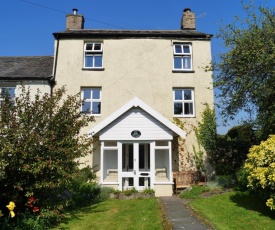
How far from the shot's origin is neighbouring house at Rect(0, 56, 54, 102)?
18.2m

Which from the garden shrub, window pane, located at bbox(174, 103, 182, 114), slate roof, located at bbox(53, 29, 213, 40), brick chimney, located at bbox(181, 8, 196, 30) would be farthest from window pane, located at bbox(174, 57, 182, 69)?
the garden shrub

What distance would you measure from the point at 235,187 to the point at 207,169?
385 centimetres

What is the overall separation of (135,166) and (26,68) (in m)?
10.9

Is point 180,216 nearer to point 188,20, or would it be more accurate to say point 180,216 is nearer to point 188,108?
point 188,108

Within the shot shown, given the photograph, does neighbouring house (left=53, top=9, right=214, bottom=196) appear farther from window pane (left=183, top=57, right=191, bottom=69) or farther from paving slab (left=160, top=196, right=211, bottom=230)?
paving slab (left=160, top=196, right=211, bottom=230)

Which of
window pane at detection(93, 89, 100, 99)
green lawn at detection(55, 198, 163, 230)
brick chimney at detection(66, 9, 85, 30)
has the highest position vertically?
brick chimney at detection(66, 9, 85, 30)

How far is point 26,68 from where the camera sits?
1970 centimetres

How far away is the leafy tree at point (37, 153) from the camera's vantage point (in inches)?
349

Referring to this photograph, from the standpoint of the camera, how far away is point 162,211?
35.9 ft

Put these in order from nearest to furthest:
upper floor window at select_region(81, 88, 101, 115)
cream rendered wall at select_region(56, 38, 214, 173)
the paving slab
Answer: the paving slab, upper floor window at select_region(81, 88, 101, 115), cream rendered wall at select_region(56, 38, 214, 173)

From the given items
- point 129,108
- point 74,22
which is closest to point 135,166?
point 129,108

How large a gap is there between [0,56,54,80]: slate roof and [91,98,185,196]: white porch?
613cm

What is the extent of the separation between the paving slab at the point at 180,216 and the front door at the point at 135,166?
254 centimetres

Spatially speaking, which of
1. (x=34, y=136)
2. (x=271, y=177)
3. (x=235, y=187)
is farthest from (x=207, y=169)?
(x=34, y=136)
